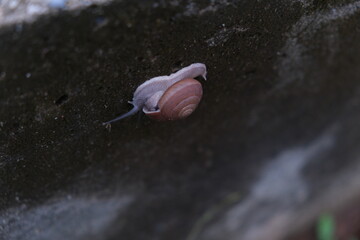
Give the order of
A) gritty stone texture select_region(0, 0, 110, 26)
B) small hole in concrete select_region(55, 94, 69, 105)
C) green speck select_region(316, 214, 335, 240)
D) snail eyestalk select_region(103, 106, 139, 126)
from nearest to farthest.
→ gritty stone texture select_region(0, 0, 110, 26)
small hole in concrete select_region(55, 94, 69, 105)
snail eyestalk select_region(103, 106, 139, 126)
green speck select_region(316, 214, 335, 240)

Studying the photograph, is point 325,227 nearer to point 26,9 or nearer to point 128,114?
point 128,114

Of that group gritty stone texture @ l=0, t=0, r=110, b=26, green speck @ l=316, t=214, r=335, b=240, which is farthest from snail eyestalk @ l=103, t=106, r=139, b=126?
green speck @ l=316, t=214, r=335, b=240

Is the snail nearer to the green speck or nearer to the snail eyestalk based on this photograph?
the snail eyestalk

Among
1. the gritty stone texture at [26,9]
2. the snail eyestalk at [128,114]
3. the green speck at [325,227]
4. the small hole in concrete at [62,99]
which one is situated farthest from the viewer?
the green speck at [325,227]

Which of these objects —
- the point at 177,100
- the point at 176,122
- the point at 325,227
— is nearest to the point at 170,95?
the point at 177,100

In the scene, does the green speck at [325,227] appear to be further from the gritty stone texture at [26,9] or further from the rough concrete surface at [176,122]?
the gritty stone texture at [26,9]

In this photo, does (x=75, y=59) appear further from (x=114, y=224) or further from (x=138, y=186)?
(x=114, y=224)

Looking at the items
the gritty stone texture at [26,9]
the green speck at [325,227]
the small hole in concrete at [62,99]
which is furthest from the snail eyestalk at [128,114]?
the green speck at [325,227]
